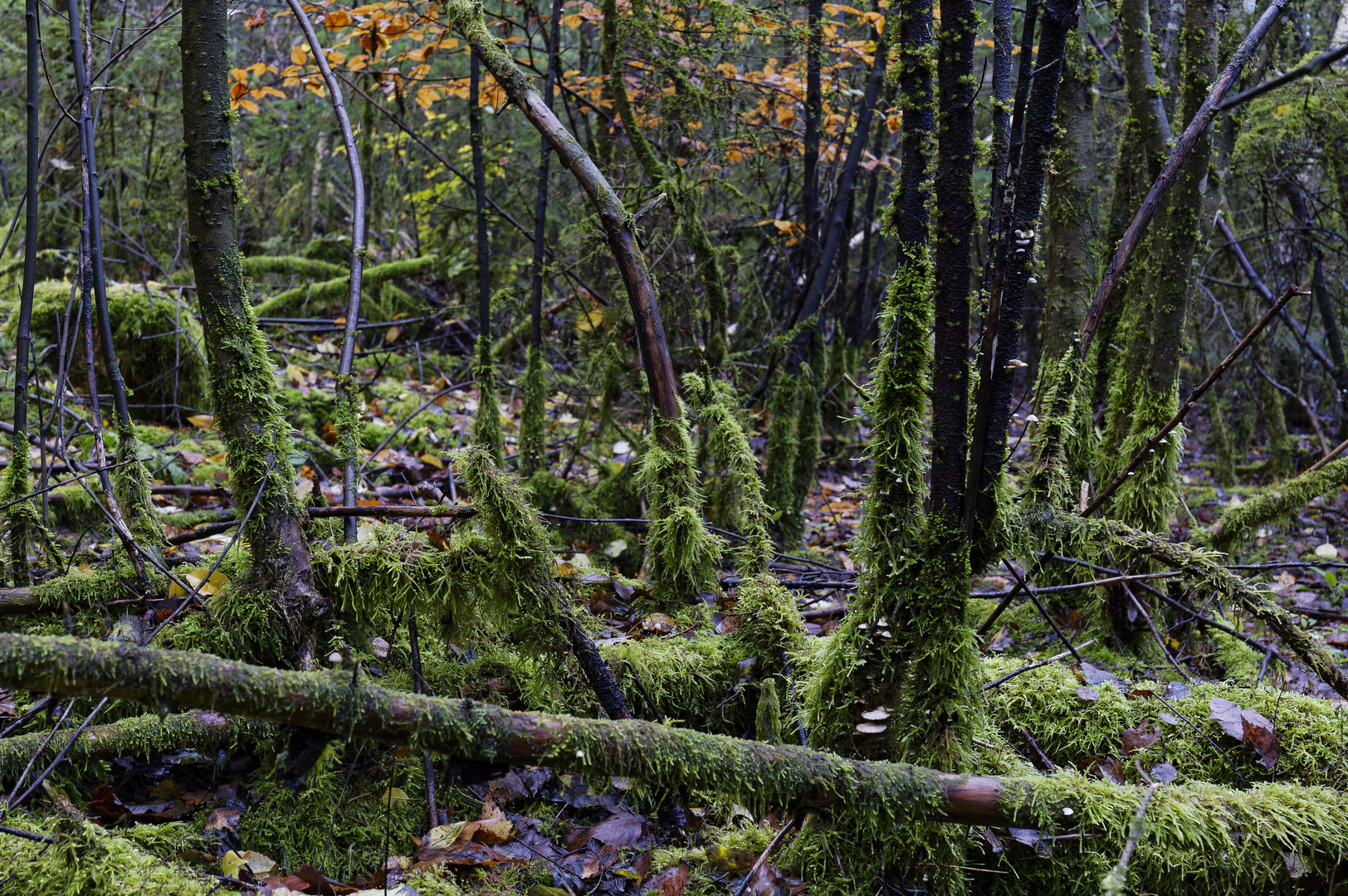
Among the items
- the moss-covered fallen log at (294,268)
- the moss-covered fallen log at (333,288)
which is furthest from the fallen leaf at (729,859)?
the moss-covered fallen log at (294,268)

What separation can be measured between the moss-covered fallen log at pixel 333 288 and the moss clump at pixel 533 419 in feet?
14.1

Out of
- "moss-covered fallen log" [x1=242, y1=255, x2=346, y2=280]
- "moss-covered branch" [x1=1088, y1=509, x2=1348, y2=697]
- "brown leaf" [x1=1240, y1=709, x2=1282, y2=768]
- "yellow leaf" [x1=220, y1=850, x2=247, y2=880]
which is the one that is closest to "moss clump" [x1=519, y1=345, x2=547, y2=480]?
"yellow leaf" [x1=220, y1=850, x2=247, y2=880]

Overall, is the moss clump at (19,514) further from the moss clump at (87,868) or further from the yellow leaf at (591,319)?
the yellow leaf at (591,319)

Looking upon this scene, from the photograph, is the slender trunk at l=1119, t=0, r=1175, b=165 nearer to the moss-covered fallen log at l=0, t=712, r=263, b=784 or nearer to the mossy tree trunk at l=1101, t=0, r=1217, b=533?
the mossy tree trunk at l=1101, t=0, r=1217, b=533

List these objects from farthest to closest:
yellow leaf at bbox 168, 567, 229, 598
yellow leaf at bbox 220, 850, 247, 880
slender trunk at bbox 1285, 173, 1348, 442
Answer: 1. slender trunk at bbox 1285, 173, 1348, 442
2. yellow leaf at bbox 168, 567, 229, 598
3. yellow leaf at bbox 220, 850, 247, 880

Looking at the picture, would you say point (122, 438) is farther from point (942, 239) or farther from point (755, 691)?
point (942, 239)

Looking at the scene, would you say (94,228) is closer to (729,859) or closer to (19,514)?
(19,514)

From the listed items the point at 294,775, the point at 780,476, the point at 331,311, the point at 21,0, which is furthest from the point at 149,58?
the point at 294,775

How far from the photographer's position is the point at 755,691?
2791 mm

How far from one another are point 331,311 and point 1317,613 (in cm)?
901

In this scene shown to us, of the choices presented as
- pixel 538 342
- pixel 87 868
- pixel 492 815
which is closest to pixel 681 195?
pixel 538 342

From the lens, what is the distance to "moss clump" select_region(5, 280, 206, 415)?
5957mm

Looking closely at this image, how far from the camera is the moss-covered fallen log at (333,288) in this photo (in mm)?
8156

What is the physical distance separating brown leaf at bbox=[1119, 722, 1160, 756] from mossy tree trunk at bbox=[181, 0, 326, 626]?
8.57 ft
